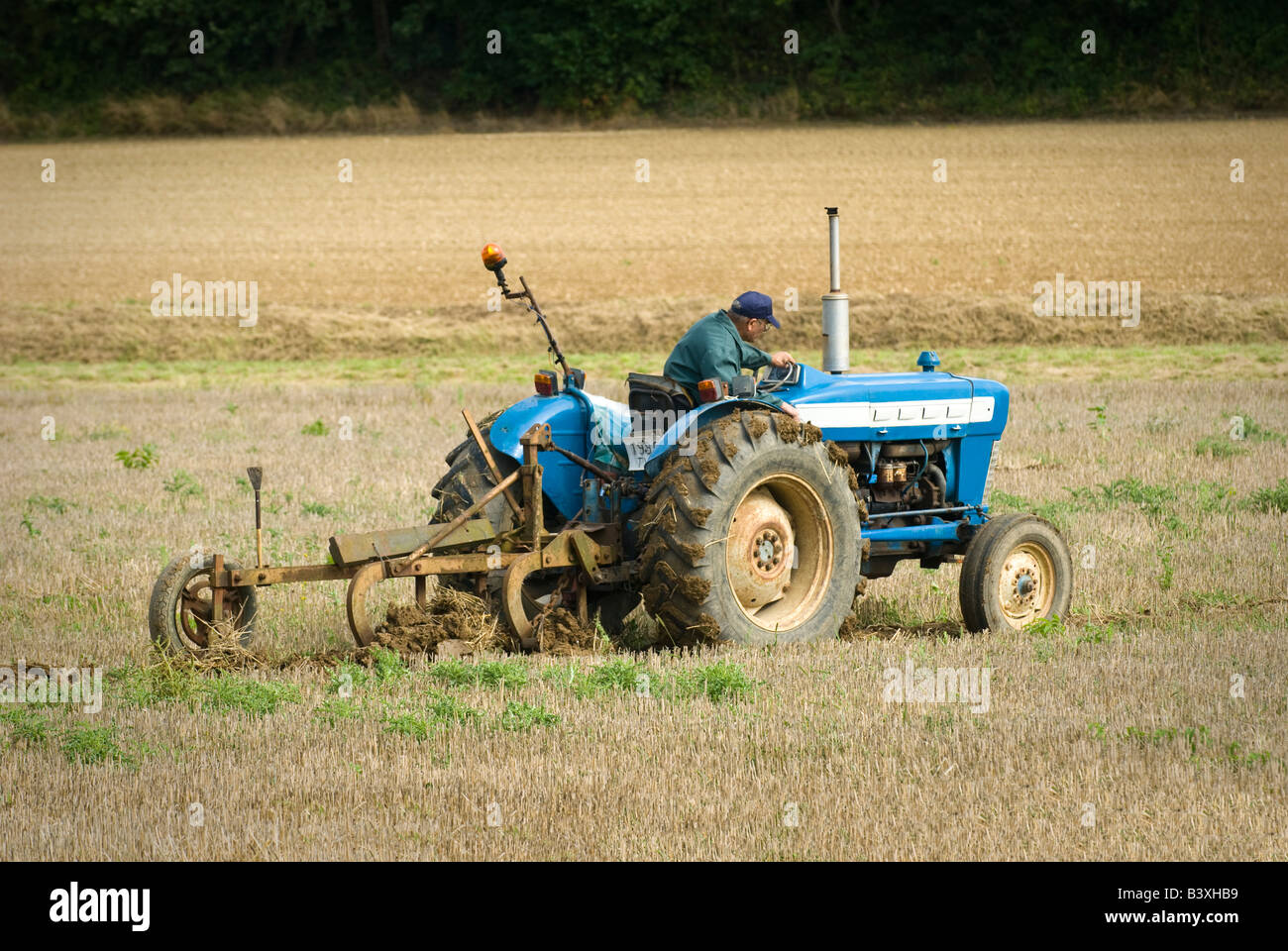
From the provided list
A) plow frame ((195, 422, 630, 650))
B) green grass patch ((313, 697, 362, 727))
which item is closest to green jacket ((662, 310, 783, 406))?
plow frame ((195, 422, 630, 650))

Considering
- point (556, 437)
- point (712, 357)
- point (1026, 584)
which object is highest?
point (712, 357)

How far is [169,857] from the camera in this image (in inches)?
201

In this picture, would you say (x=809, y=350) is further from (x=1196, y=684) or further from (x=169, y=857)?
(x=169, y=857)

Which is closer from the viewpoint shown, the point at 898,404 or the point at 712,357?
the point at 712,357

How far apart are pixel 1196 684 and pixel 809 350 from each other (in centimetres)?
1610

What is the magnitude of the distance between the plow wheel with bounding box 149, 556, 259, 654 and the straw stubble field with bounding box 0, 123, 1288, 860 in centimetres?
18

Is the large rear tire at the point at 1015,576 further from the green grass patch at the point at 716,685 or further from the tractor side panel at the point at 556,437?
the tractor side panel at the point at 556,437

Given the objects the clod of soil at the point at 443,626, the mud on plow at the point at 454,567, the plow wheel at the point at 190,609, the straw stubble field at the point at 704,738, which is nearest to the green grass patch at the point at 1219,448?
the straw stubble field at the point at 704,738

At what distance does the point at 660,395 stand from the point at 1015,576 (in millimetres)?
2078

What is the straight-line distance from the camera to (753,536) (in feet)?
24.6
